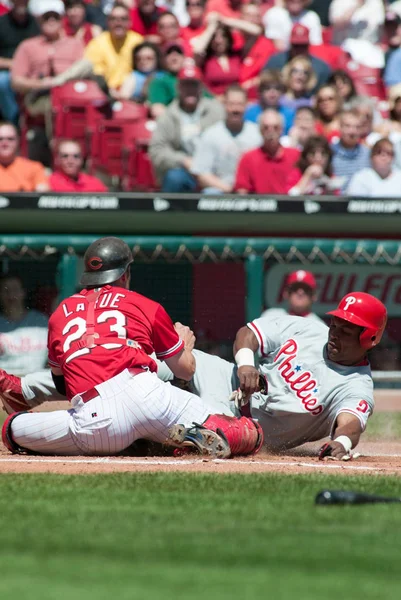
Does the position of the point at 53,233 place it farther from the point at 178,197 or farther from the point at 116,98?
the point at 116,98

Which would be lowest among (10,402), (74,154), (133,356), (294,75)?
(10,402)

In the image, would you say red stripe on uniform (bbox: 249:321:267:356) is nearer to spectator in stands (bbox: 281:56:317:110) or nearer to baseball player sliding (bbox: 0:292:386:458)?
baseball player sliding (bbox: 0:292:386:458)

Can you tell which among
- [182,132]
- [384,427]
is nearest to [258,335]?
[384,427]

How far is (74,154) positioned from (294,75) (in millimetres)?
3415

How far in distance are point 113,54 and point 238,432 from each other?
24.3 feet

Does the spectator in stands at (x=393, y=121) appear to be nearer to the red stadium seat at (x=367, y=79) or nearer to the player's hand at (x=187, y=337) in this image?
the red stadium seat at (x=367, y=79)

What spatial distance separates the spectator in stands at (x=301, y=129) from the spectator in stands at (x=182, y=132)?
0.86 meters

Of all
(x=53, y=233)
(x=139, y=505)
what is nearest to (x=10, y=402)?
(x=139, y=505)

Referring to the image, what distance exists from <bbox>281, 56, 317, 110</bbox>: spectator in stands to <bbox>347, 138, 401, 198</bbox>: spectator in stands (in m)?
1.72

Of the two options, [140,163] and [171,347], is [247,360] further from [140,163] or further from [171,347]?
[140,163]

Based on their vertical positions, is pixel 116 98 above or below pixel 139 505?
above

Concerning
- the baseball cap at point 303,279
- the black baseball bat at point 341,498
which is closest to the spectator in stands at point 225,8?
the baseball cap at point 303,279

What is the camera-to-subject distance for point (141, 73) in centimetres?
1255

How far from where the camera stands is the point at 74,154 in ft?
35.3
